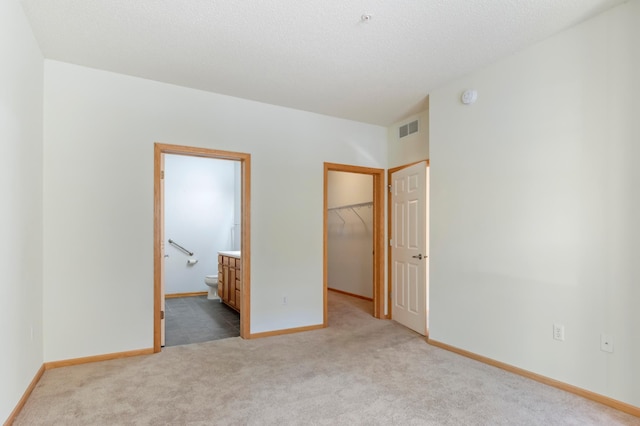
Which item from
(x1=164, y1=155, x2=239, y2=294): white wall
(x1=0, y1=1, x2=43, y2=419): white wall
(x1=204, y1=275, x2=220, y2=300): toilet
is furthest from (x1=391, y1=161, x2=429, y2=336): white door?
(x1=0, y1=1, x2=43, y2=419): white wall

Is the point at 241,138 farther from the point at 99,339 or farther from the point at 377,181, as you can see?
the point at 99,339

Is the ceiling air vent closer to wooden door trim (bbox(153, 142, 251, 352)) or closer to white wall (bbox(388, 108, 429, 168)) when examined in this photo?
white wall (bbox(388, 108, 429, 168))

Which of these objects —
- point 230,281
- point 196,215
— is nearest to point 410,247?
point 230,281

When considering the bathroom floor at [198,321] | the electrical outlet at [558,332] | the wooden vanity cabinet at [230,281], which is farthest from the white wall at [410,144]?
the bathroom floor at [198,321]

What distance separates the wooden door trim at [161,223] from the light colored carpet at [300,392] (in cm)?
35

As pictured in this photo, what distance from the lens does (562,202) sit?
262 centimetres

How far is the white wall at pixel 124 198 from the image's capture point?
2996 mm

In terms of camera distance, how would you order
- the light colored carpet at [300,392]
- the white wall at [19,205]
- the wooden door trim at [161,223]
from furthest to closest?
the wooden door trim at [161,223]
the light colored carpet at [300,392]
the white wall at [19,205]

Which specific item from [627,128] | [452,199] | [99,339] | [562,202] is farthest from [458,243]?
[99,339]

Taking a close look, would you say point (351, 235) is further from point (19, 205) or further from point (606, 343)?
point (19, 205)

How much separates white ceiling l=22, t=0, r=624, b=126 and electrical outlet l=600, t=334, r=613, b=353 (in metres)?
2.26

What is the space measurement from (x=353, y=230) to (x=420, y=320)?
Result: 2.65 meters

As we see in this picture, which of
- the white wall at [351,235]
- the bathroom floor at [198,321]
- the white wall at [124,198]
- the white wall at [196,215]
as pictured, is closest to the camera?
the white wall at [124,198]

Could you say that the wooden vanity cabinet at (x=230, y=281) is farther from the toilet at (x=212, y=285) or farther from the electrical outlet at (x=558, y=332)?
the electrical outlet at (x=558, y=332)
